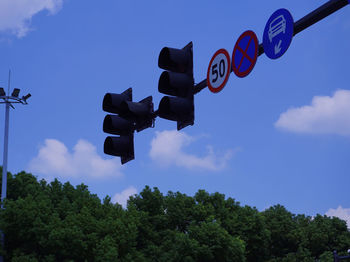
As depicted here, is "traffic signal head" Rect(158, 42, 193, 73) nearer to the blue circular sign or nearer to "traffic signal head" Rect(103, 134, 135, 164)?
the blue circular sign

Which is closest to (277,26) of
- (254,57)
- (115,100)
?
(254,57)

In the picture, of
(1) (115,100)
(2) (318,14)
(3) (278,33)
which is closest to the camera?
(2) (318,14)

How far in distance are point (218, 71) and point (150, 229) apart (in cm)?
4069

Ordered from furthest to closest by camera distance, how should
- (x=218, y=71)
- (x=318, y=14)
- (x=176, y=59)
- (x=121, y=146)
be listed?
(x=121, y=146) → (x=176, y=59) → (x=218, y=71) → (x=318, y=14)

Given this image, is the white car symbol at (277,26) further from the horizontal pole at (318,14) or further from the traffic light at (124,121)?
the traffic light at (124,121)

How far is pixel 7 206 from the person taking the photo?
36.9 meters

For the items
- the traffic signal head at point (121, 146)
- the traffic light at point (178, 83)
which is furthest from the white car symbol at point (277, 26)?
the traffic signal head at point (121, 146)

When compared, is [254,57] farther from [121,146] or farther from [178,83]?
[121,146]

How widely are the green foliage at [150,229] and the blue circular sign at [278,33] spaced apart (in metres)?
32.8

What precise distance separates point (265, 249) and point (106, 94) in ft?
157

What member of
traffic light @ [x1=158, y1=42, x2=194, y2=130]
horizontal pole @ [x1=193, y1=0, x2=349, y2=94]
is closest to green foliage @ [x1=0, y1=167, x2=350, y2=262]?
traffic light @ [x1=158, y1=42, x2=194, y2=130]

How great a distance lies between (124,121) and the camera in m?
6.73

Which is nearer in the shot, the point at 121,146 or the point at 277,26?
the point at 277,26

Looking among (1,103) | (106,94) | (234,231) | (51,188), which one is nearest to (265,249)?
(234,231)
